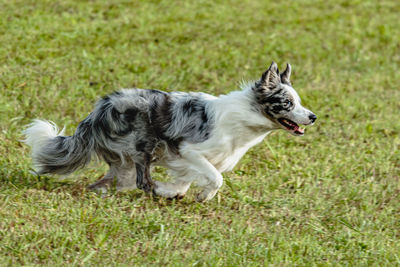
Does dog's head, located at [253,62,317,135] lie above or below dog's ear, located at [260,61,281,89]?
below

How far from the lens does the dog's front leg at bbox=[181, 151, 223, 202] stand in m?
5.73

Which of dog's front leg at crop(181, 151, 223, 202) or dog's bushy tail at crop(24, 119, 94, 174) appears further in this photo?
dog's bushy tail at crop(24, 119, 94, 174)

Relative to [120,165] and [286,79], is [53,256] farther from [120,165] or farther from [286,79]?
[286,79]

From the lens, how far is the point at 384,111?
8.99 m

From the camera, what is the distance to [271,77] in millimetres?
5711

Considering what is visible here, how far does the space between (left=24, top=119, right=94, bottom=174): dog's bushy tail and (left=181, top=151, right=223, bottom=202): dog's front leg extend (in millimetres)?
938

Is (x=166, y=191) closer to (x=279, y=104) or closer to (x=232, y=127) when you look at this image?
(x=232, y=127)

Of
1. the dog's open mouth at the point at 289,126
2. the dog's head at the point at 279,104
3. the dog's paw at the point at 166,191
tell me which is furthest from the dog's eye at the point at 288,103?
the dog's paw at the point at 166,191

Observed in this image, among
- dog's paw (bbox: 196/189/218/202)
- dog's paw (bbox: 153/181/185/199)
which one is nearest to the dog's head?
dog's paw (bbox: 196/189/218/202)

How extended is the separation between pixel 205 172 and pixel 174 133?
0.45 meters

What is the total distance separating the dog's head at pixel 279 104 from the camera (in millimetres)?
5648

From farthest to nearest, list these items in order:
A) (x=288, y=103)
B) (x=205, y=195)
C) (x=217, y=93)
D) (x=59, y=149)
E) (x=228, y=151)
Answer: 1. (x=217, y=93)
2. (x=59, y=149)
3. (x=205, y=195)
4. (x=228, y=151)
5. (x=288, y=103)

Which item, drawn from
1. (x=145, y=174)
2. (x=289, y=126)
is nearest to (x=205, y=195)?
(x=145, y=174)

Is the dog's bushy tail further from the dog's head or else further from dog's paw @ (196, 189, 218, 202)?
the dog's head
